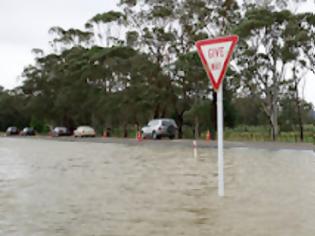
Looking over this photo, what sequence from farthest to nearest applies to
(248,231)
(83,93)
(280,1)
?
(83,93), (280,1), (248,231)

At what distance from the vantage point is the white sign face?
8.05 metres

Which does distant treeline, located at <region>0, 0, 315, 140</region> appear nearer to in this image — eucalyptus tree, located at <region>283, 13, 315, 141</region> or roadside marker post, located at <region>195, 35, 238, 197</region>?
eucalyptus tree, located at <region>283, 13, 315, 141</region>

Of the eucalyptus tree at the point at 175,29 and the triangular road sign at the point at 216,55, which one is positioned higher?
the eucalyptus tree at the point at 175,29

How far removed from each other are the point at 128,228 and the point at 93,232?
0.48 meters

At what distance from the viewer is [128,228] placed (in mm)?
6414

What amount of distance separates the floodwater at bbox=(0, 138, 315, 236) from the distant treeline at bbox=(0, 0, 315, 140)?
2609 centimetres

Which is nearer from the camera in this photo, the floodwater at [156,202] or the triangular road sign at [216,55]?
the floodwater at [156,202]

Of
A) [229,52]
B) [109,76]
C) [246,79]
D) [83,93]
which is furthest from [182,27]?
[229,52]

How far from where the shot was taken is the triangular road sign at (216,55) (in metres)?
8.02

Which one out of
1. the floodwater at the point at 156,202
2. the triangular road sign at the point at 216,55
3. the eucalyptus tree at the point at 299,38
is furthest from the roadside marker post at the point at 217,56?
the eucalyptus tree at the point at 299,38

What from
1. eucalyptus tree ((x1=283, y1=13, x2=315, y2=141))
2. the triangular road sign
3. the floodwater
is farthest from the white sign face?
eucalyptus tree ((x1=283, y1=13, x2=315, y2=141))

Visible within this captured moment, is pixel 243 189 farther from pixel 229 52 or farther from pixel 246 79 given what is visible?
pixel 246 79

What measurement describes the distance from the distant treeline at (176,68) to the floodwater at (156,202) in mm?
26091

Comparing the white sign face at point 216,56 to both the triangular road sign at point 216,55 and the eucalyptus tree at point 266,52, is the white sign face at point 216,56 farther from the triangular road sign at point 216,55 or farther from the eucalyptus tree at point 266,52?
the eucalyptus tree at point 266,52
